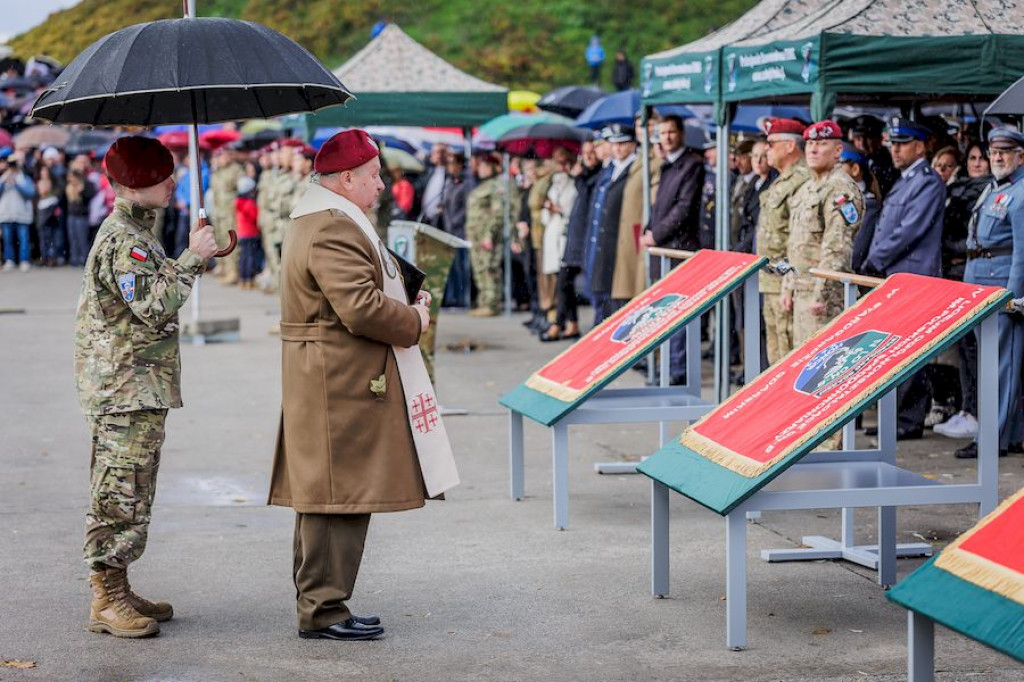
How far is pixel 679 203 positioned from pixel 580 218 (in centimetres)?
286

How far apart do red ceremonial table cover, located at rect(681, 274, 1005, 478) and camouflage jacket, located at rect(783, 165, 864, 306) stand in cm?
274

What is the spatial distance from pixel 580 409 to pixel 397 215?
1062 cm

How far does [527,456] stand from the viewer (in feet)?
30.7

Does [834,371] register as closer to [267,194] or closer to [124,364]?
[124,364]

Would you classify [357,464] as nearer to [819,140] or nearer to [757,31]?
[819,140]

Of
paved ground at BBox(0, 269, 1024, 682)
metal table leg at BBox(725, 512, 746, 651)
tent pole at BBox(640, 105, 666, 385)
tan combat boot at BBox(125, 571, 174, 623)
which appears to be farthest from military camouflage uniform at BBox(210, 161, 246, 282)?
metal table leg at BBox(725, 512, 746, 651)

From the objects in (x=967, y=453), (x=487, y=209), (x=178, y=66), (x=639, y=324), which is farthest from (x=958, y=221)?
(x=487, y=209)

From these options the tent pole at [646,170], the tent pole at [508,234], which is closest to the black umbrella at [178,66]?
the tent pole at [646,170]

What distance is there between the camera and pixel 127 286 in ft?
17.9

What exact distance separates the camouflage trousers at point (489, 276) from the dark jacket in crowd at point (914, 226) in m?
8.89

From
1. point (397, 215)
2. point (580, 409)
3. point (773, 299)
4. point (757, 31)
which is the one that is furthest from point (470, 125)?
point (580, 409)

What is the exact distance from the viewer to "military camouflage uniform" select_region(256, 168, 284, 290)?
18.7 m

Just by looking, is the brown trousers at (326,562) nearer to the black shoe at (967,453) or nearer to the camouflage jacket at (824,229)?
the camouflage jacket at (824,229)

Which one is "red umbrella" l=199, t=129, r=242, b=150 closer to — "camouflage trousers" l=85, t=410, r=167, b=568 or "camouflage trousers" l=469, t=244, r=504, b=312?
"camouflage trousers" l=469, t=244, r=504, b=312
